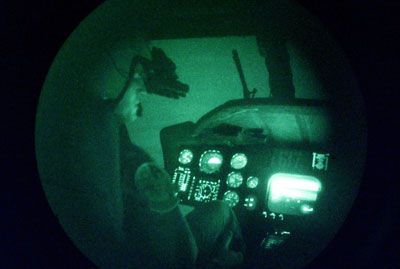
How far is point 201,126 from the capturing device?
1.38m

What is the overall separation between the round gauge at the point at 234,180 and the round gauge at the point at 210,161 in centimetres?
5

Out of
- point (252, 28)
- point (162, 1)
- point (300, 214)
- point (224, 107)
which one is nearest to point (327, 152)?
point (300, 214)

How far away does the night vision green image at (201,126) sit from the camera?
134 centimetres

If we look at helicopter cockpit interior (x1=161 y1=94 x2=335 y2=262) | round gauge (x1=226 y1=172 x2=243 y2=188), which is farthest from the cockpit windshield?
round gauge (x1=226 y1=172 x2=243 y2=188)

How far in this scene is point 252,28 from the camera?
137 cm

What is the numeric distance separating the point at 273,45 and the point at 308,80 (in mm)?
175

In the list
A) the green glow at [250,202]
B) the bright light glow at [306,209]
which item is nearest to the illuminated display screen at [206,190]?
the green glow at [250,202]

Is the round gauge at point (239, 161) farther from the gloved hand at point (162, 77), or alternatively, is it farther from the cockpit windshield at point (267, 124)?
the gloved hand at point (162, 77)

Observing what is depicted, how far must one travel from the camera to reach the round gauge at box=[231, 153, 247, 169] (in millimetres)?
1398

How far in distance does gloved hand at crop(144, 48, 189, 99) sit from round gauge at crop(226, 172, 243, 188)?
0.33m

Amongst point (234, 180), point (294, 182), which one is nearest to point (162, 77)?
point (234, 180)

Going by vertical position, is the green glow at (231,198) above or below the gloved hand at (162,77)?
below

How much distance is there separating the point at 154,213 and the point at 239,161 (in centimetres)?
37

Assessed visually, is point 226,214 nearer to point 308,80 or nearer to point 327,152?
point 327,152
